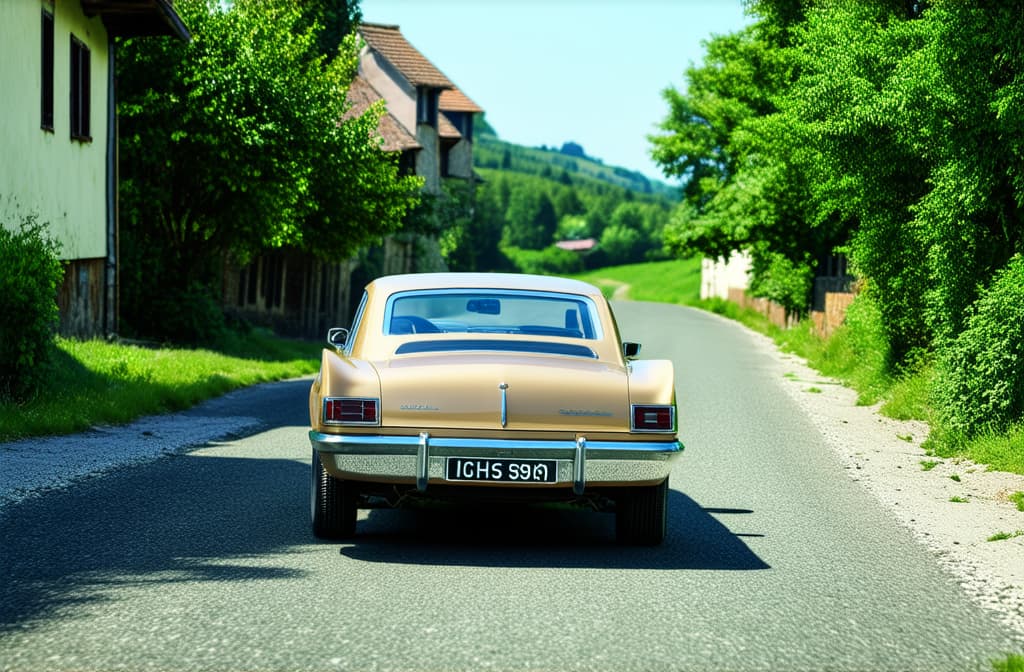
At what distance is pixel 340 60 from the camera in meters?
31.0

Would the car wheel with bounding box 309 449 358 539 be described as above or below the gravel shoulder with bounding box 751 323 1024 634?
above

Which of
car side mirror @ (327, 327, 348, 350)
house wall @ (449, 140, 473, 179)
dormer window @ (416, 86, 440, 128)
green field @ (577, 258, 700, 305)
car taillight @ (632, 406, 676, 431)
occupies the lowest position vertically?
green field @ (577, 258, 700, 305)

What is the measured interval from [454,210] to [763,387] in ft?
68.3

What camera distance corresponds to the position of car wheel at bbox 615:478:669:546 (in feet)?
25.0

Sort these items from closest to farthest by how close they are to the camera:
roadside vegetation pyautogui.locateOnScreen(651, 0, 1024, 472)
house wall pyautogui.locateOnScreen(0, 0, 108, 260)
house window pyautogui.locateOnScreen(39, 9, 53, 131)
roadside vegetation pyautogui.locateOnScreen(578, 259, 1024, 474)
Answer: roadside vegetation pyautogui.locateOnScreen(578, 259, 1024, 474)
roadside vegetation pyautogui.locateOnScreen(651, 0, 1024, 472)
house wall pyautogui.locateOnScreen(0, 0, 108, 260)
house window pyautogui.locateOnScreen(39, 9, 53, 131)

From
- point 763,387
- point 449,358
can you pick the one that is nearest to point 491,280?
point 449,358

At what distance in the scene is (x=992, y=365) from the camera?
41.5 ft

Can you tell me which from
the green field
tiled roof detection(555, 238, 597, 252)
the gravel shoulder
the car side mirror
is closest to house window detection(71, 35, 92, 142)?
the gravel shoulder

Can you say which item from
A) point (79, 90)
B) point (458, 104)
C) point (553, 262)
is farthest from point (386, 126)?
point (553, 262)

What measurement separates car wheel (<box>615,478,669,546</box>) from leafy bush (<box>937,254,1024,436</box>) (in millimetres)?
6053

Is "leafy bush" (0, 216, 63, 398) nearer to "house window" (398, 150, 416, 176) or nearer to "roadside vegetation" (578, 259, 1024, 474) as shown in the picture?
"roadside vegetation" (578, 259, 1024, 474)

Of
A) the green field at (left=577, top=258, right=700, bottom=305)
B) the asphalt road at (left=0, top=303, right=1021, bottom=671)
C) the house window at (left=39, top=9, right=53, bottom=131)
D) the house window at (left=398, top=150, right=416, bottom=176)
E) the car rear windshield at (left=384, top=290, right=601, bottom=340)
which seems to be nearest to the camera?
the asphalt road at (left=0, top=303, right=1021, bottom=671)

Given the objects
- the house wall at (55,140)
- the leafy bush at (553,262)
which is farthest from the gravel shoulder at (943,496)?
the leafy bush at (553,262)

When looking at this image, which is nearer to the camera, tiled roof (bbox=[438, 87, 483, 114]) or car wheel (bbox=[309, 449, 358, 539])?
car wheel (bbox=[309, 449, 358, 539])
